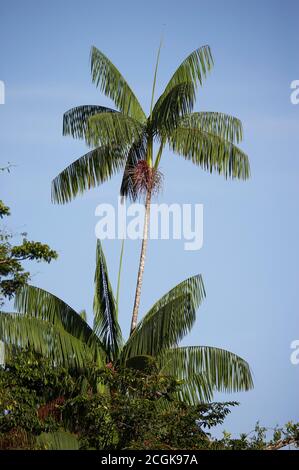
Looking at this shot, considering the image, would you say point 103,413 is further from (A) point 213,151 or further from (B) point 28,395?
(A) point 213,151

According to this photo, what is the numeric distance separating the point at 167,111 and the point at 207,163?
1.49 metres

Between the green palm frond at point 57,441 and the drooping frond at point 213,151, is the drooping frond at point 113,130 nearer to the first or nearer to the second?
the drooping frond at point 213,151

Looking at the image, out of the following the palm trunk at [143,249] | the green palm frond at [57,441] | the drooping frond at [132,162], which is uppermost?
the drooping frond at [132,162]

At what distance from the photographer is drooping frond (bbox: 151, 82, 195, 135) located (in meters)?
31.7

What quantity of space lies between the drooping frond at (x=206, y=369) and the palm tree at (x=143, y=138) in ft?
10.6

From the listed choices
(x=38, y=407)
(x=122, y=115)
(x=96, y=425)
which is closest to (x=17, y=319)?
(x=38, y=407)

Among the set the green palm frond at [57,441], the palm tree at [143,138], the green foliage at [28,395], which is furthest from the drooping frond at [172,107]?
the green palm frond at [57,441]

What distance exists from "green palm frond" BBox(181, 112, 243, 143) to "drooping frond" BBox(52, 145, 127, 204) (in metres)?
1.74

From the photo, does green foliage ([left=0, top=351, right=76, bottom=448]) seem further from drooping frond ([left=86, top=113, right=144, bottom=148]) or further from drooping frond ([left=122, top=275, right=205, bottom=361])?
drooping frond ([left=86, top=113, right=144, bottom=148])

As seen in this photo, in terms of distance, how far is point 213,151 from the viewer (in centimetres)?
3231

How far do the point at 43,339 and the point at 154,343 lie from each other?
248 cm

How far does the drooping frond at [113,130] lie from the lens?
103 feet

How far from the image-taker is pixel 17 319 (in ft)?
92.4

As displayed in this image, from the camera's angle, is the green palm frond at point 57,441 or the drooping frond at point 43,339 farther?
the drooping frond at point 43,339
